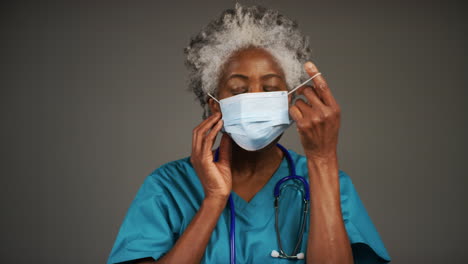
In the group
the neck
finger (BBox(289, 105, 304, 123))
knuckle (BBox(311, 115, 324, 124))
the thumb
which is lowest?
the neck

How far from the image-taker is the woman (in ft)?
5.03

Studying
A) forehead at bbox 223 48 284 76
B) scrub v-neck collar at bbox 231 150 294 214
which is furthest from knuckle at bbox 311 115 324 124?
scrub v-neck collar at bbox 231 150 294 214

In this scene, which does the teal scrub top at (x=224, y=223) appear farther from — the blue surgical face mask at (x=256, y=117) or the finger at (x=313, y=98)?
the finger at (x=313, y=98)

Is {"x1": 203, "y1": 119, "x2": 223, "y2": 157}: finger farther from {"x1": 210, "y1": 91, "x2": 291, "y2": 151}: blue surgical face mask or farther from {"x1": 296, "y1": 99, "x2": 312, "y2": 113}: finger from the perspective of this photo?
{"x1": 296, "y1": 99, "x2": 312, "y2": 113}: finger

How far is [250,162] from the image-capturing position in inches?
74.7

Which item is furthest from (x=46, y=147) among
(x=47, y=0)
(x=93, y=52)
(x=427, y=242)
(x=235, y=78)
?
(x=427, y=242)

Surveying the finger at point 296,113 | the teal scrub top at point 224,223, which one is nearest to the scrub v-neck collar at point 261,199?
the teal scrub top at point 224,223

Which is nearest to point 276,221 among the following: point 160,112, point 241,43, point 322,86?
point 322,86

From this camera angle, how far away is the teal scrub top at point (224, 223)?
64.0 inches

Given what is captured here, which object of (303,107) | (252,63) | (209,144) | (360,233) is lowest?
(360,233)

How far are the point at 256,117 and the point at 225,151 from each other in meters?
0.17

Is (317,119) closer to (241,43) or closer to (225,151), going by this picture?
(225,151)

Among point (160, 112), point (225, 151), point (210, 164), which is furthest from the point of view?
point (160, 112)

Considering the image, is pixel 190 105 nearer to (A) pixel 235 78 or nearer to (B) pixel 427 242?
(A) pixel 235 78
